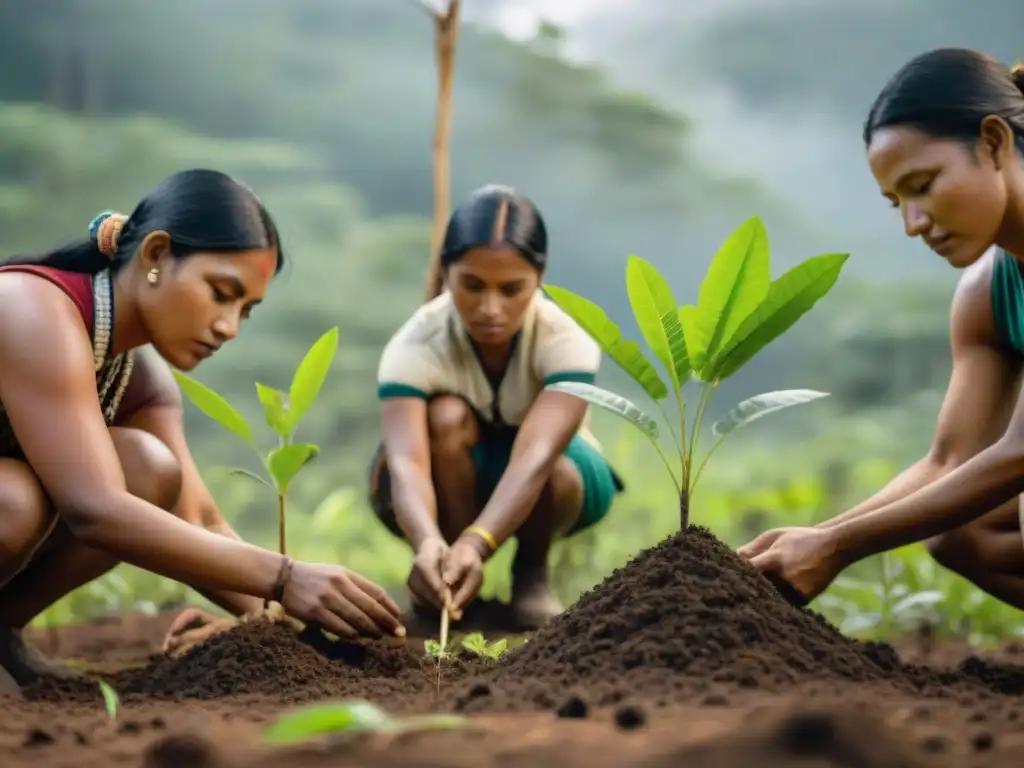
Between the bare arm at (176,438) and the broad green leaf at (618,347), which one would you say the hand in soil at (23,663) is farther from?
the broad green leaf at (618,347)

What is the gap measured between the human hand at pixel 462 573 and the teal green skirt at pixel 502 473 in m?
0.44

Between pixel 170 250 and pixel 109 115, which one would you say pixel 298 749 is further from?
pixel 109 115

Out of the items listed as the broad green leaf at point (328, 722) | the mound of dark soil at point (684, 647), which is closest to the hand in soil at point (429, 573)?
the mound of dark soil at point (684, 647)

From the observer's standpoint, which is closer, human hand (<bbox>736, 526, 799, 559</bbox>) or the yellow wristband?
human hand (<bbox>736, 526, 799, 559</bbox>)

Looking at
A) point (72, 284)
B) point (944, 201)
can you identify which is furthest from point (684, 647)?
point (72, 284)

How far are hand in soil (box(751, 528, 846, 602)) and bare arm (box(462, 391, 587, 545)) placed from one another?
0.73m

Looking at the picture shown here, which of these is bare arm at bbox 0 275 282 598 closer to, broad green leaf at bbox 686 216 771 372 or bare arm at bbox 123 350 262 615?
bare arm at bbox 123 350 262 615

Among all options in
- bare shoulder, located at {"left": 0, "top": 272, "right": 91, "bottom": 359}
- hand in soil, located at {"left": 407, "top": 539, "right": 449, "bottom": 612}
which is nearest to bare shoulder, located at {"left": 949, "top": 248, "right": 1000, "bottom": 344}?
hand in soil, located at {"left": 407, "top": 539, "right": 449, "bottom": 612}

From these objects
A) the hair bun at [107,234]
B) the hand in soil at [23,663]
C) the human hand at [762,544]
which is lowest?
the hand in soil at [23,663]

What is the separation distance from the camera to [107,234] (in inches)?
72.5

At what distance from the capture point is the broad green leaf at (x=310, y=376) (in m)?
1.96

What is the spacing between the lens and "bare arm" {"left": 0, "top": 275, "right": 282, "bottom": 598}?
162cm

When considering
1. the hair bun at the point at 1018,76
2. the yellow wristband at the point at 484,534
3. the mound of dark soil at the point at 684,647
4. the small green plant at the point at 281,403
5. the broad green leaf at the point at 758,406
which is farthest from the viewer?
the yellow wristband at the point at 484,534

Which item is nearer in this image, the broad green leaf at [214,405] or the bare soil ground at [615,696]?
the bare soil ground at [615,696]
